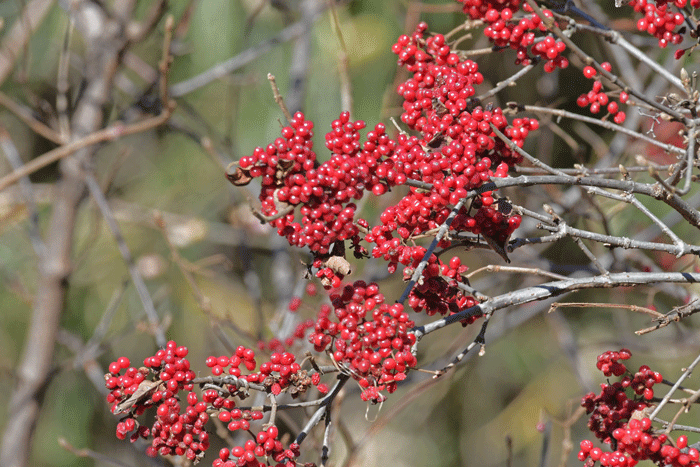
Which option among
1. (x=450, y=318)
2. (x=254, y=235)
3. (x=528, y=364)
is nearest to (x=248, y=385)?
(x=450, y=318)

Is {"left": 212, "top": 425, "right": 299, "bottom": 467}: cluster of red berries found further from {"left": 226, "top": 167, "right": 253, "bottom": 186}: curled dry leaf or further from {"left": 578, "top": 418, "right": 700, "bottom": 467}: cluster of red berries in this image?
{"left": 578, "top": 418, "right": 700, "bottom": 467}: cluster of red berries

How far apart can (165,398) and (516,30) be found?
1.12 metres

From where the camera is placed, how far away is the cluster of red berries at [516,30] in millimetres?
1327

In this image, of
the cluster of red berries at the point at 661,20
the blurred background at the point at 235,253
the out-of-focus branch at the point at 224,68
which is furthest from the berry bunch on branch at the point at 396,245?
the blurred background at the point at 235,253

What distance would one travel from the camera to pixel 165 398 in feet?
3.42

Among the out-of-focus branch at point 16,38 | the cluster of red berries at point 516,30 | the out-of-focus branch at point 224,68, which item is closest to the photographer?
the cluster of red berries at point 516,30

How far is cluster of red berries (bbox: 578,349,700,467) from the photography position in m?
1.07

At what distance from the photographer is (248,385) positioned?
1058mm

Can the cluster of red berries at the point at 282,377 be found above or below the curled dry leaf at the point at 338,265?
below

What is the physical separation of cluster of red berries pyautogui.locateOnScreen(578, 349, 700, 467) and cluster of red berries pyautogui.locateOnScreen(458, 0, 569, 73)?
0.74 m

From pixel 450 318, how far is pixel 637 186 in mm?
435

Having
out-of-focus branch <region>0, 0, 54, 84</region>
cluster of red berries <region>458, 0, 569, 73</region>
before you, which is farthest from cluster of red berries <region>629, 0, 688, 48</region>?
out-of-focus branch <region>0, 0, 54, 84</region>

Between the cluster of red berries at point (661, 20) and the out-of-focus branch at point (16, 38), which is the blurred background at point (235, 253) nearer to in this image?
the out-of-focus branch at point (16, 38)

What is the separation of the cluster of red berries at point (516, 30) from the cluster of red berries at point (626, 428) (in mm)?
735
